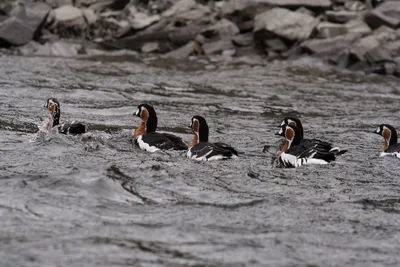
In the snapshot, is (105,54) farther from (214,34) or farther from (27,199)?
(27,199)

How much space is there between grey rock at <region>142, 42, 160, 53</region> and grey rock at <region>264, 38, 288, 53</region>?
3124mm

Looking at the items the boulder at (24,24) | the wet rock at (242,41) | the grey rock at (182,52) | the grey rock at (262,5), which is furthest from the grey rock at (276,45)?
the boulder at (24,24)

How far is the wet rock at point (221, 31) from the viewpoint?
2730 cm

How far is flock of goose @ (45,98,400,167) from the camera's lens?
11859 mm

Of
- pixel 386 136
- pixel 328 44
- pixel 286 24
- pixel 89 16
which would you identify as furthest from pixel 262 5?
pixel 386 136

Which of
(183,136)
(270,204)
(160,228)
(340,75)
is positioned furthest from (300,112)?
(160,228)

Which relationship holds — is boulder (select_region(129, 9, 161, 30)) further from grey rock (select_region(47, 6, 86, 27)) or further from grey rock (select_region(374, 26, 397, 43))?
grey rock (select_region(374, 26, 397, 43))

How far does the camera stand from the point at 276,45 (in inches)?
1045

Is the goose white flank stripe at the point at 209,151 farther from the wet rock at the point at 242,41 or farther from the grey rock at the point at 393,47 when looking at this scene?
the wet rock at the point at 242,41

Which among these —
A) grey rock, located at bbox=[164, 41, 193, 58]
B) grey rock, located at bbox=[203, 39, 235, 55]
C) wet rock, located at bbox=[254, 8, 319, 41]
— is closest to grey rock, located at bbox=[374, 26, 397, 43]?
wet rock, located at bbox=[254, 8, 319, 41]

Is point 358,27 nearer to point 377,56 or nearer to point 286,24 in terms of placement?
point 286,24

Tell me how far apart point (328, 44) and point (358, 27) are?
1.54 meters

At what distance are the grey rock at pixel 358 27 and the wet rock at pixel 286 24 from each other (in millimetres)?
961

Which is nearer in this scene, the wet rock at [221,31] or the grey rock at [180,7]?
the wet rock at [221,31]
